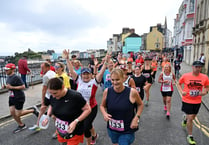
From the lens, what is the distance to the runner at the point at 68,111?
1860 millimetres

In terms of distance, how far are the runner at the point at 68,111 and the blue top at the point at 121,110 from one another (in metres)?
0.40

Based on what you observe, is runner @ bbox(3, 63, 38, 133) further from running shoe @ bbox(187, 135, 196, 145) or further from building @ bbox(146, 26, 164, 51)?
building @ bbox(146, 26, 164, 51)

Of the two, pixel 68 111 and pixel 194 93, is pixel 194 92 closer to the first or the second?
pixel 194 93

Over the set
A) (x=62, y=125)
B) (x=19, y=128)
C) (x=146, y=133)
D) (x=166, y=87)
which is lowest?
(x=146, y=133)

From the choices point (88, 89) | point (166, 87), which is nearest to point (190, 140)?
point (166, 87)

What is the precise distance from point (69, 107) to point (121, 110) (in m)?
0.76

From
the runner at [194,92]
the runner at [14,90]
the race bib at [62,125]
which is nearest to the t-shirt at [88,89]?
the race bib at [62,125]

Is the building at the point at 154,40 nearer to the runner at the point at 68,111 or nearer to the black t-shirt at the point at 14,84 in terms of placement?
the black t-shirt at the point at 14,84

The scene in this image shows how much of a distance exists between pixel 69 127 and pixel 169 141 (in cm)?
253

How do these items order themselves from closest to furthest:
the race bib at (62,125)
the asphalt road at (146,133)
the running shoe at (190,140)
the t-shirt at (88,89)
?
1. the race bib at (62,125)
2. the t-shirt at (88,89)
3. the running shoe at (190,140)
4. the asphalt road at (146,133)

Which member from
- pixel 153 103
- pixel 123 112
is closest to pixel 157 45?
pixel 153 103

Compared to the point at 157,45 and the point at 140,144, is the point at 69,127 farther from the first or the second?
the point at 157,45

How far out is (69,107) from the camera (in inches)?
76.6

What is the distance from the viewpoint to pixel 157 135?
11.3ft
